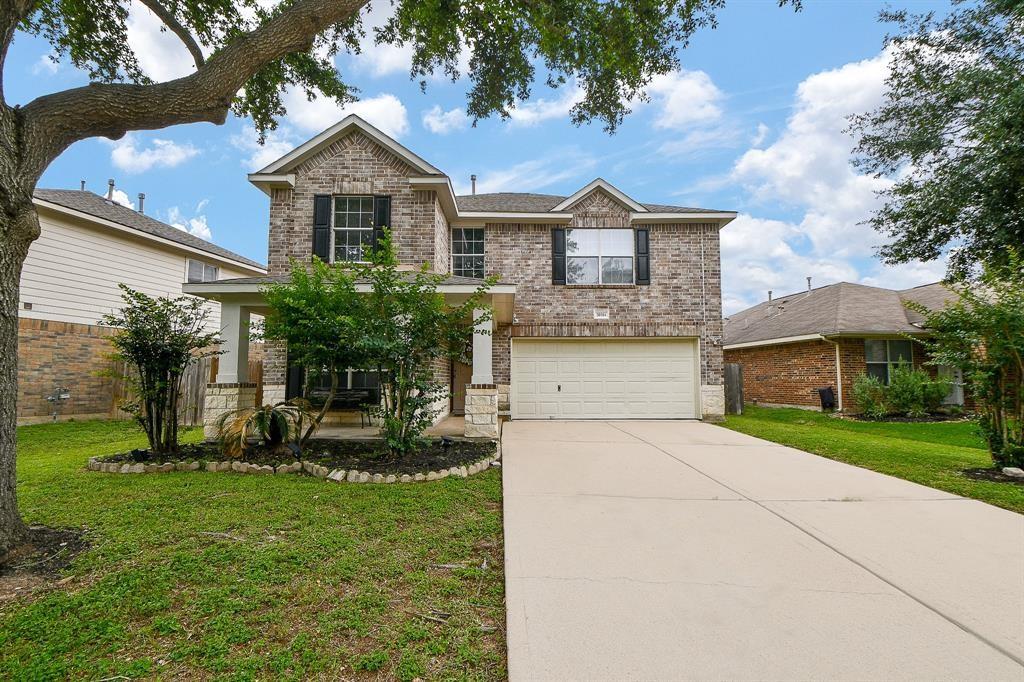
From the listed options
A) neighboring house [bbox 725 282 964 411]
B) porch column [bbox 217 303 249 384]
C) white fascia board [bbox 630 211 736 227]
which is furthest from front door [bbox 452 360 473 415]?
neighboring house [bbox 725 282 964 411]

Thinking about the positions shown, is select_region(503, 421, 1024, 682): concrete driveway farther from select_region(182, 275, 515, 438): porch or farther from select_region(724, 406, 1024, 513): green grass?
select_region(182, 275, 515, 438): porch

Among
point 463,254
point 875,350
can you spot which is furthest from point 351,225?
point 875,350

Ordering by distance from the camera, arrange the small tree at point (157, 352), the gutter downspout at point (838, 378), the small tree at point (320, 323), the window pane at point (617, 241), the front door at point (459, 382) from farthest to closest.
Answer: the gutter downspout at point (838, 378)
the front door at point (459, 382)
the window pane at point (617, 241)
the small tree at point (157, 352)
the small tree at point (320, 323)

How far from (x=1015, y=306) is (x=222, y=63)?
9653 mm

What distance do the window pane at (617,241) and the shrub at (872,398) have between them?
300 inches

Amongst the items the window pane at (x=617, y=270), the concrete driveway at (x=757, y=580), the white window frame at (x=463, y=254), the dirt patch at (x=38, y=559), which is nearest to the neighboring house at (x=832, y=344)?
the window pane at (x=617, y=270)

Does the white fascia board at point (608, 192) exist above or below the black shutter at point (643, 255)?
above

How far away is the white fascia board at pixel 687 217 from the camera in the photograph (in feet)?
38.8

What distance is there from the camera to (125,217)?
532 inches

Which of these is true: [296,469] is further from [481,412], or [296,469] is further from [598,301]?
[598,301]

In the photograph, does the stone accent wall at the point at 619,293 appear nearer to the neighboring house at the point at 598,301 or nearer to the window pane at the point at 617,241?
the neighboring house at the point at 598,301

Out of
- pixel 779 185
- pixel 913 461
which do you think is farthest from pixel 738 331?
pixel 913 461

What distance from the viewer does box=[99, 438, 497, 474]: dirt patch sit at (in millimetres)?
5914

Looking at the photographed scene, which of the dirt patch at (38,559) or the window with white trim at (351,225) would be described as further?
the window with white trim at (351,225)
